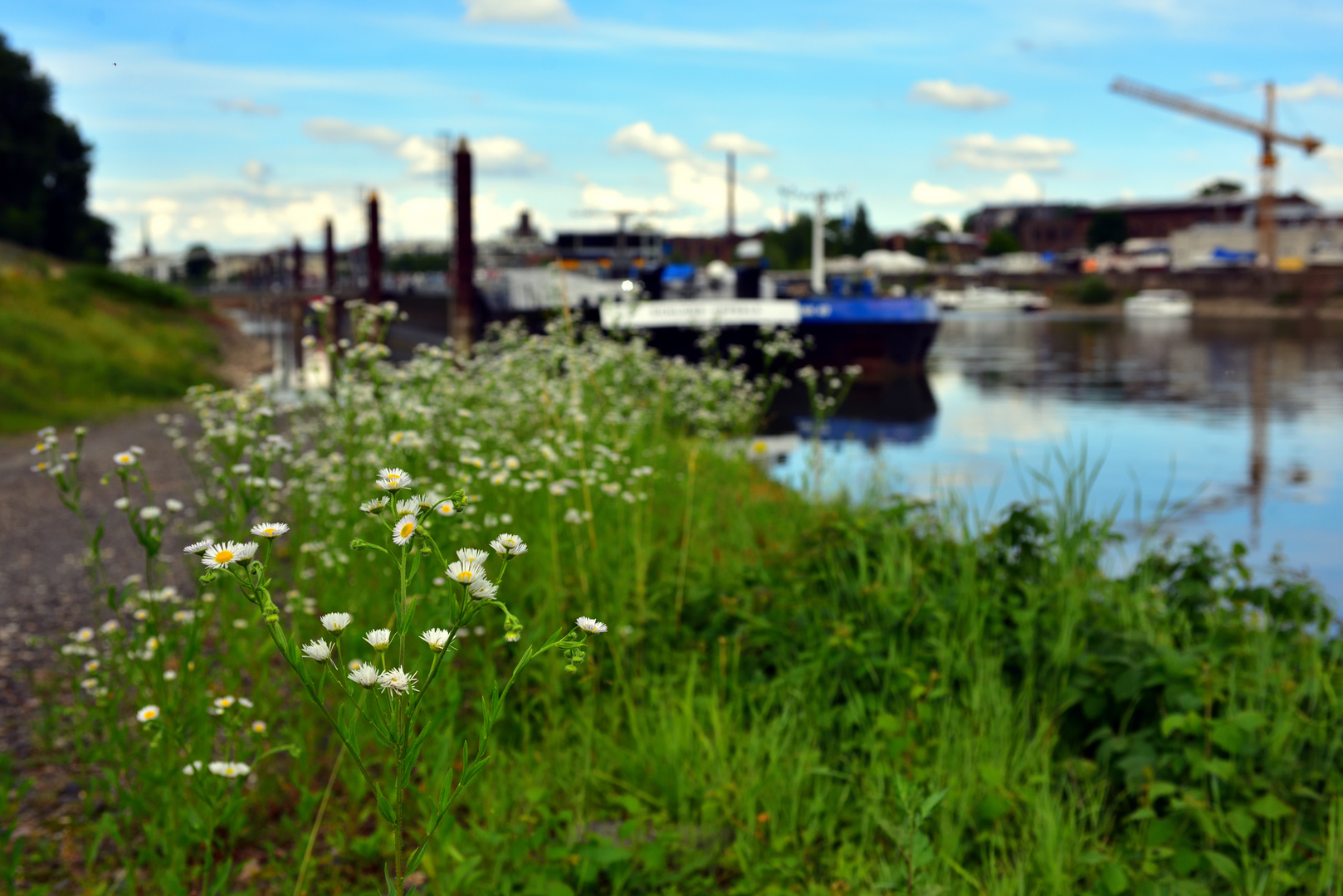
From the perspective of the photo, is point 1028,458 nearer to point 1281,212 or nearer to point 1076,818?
point 1076,818

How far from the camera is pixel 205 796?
272cm

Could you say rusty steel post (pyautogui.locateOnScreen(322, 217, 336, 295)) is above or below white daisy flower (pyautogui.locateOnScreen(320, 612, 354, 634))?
above

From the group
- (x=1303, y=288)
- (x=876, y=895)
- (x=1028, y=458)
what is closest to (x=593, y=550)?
(x=876, y=895)

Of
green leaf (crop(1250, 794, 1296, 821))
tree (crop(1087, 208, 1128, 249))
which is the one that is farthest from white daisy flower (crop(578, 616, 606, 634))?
tree (crop(1087, 208, 1128, 249))

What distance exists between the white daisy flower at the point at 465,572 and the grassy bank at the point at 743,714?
3.03 ft

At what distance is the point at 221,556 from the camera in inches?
65.9

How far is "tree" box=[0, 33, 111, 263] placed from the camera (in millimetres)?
53312

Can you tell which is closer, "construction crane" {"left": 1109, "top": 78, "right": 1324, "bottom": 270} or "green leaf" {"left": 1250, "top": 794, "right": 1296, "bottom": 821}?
"green leaf" {"left": 1250, "top": 794, "right": 1296, "bottom": 821}

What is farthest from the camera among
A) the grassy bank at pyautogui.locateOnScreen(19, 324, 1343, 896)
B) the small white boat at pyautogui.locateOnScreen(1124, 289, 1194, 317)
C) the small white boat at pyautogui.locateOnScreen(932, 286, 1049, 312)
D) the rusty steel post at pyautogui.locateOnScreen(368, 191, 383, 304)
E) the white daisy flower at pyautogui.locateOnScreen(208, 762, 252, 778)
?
the small white boat at pyautogui.locateOnScreen(932, 286, 1049, 312)

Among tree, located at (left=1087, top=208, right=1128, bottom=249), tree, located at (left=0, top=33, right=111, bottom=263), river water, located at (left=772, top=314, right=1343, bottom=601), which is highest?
tree, located at (left=1087, top=208, right=1128, bottom=249)

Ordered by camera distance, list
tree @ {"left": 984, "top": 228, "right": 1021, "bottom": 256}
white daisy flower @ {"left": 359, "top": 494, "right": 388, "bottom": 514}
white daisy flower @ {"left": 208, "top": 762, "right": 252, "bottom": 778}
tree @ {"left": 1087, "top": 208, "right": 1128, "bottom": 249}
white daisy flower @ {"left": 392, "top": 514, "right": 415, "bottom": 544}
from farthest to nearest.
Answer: tree @ {"left": 984, "top": 228, "right": 1021, "bottom": 256} < tree @ {"left": 1087, "top": 208, "right": 1128, "bottom": 249} < white daisy flower @ {"left": 208, "top": 762, "right": 252, "bottom": 778} < white daisy flower @ {"left": 359, "top": 494, "right": 388, "bottom": 514} < white daisy flower @ {"left": 392, "top": 514, "right": 415, "bottom": 544}

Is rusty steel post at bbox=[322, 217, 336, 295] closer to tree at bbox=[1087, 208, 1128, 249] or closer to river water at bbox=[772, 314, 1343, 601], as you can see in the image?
river water at bbox=[772, 314, 1343, 601]

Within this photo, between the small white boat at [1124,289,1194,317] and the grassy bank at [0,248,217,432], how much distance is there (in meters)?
60.3

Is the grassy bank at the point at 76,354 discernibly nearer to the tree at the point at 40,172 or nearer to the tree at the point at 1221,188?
the tree at the point at 40,172
